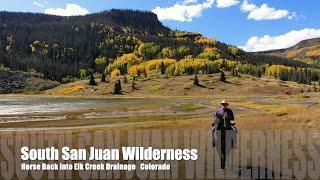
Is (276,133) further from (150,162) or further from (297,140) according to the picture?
(150,162)

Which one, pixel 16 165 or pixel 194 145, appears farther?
pixel 194 145

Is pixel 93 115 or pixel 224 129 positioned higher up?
pixel 224 129

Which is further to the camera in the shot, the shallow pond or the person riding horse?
the shallow pond

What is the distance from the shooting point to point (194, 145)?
3086cm

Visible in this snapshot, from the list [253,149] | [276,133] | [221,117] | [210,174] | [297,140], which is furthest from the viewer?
[276,133]

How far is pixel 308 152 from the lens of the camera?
92.6ft

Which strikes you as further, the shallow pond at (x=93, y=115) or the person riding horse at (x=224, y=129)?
the shallow pond at (x=93, y=115)

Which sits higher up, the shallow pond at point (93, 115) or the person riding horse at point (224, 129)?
the person riding horse at point (224, 129)

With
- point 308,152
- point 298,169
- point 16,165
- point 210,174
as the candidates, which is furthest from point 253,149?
point 16,165

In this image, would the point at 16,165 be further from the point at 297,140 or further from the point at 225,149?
the point at 297,140

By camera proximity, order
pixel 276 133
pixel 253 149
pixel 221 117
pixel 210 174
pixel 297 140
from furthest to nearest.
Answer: pixel 276 133, pixel 297 140, pixel 253 149, pixel 221 117, pixel 210 174

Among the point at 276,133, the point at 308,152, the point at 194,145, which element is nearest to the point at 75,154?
the point at 194,145

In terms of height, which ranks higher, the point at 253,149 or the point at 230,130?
the point at 230,130

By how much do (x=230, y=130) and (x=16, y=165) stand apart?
10.4 m
